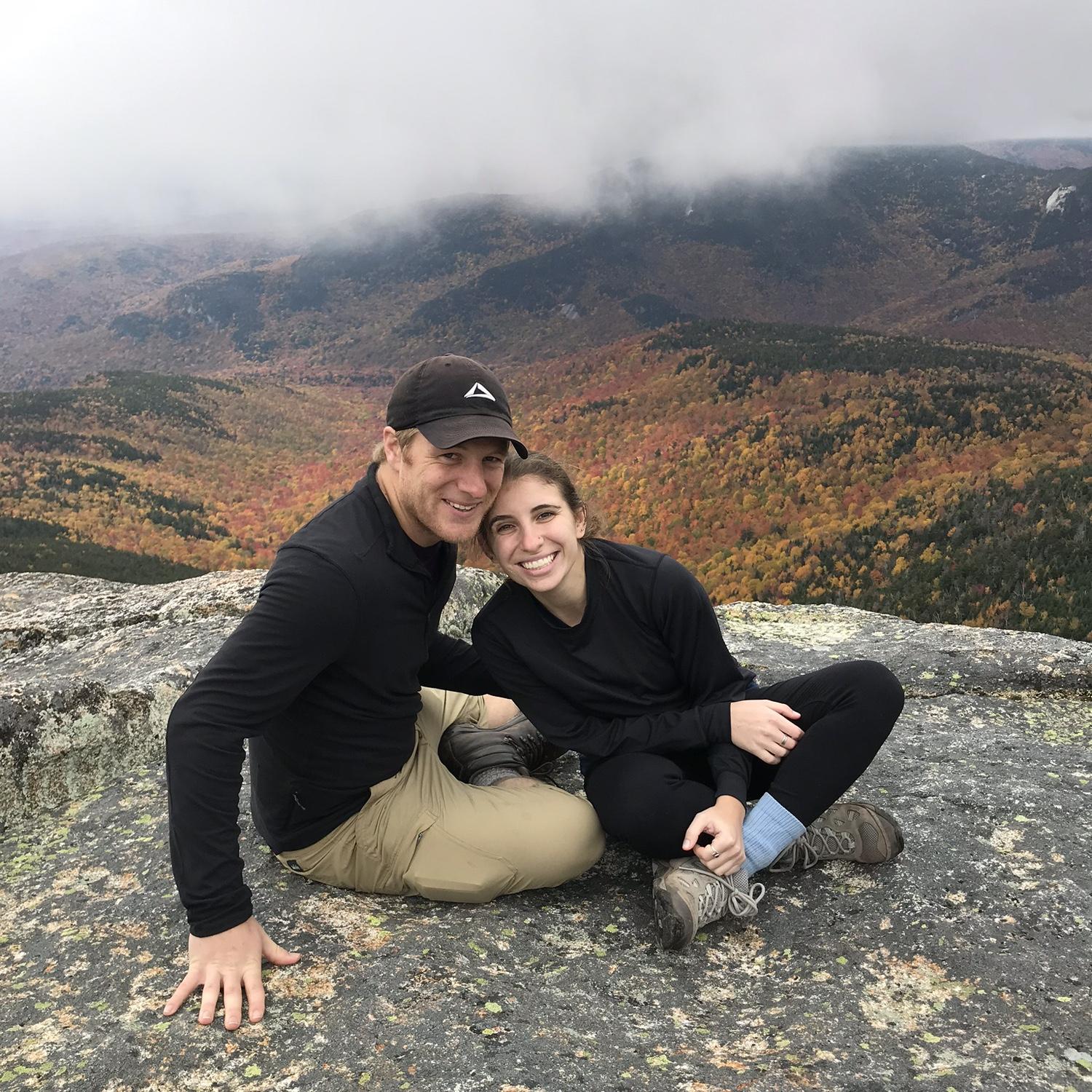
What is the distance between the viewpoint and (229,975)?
2.16 m

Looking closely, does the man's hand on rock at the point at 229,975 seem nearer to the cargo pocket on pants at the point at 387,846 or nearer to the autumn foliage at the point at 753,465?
the cargo pocket on pants at the point at 387,846

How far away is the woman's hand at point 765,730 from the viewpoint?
111 inches

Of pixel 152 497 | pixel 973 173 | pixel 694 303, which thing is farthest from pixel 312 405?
pixel 973 173

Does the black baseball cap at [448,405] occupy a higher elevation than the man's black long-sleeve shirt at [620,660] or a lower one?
higher

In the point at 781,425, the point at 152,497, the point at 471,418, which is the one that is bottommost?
the point at 152,497

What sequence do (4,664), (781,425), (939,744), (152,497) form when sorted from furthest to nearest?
(152,497), (781,425), (4,664), (939,744)

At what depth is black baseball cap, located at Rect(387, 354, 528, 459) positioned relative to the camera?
244 centimetres

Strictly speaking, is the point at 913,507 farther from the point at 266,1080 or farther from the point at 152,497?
the point at 152,497

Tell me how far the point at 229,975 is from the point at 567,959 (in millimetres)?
1039

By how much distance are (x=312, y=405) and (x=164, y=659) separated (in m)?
89.4

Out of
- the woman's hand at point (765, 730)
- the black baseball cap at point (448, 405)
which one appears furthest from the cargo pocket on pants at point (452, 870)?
the black baseball cap at point (448, 405)

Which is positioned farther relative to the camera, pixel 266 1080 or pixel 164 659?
pixel 164 659

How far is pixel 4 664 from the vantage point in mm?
5160

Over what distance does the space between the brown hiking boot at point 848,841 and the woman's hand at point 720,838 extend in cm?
42
